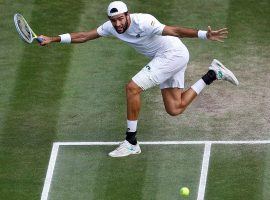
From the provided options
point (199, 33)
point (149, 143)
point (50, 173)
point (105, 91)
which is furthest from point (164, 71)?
point (50, 173)

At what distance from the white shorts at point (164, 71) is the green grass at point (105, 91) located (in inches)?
41.9

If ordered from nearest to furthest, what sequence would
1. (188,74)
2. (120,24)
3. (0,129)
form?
(120,24), (0,129), (188,74)

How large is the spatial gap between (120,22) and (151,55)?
125 centimetres

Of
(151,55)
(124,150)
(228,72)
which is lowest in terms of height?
(124,150)

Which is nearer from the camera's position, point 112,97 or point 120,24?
point 120,24

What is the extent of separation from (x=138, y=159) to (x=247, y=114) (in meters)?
2.73

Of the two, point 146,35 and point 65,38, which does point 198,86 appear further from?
point 65,38

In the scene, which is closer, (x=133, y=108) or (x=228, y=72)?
(x=133, y=108)

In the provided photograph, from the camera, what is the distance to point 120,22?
1962 centimetres

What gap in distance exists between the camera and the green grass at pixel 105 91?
2011 cm

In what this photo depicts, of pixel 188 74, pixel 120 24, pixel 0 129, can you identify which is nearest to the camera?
pixel 120 24

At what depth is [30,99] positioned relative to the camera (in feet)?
72.2

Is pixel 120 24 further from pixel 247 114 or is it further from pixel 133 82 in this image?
pixel 247 114

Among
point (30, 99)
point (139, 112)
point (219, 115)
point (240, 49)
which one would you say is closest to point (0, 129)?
point (30, 99)
